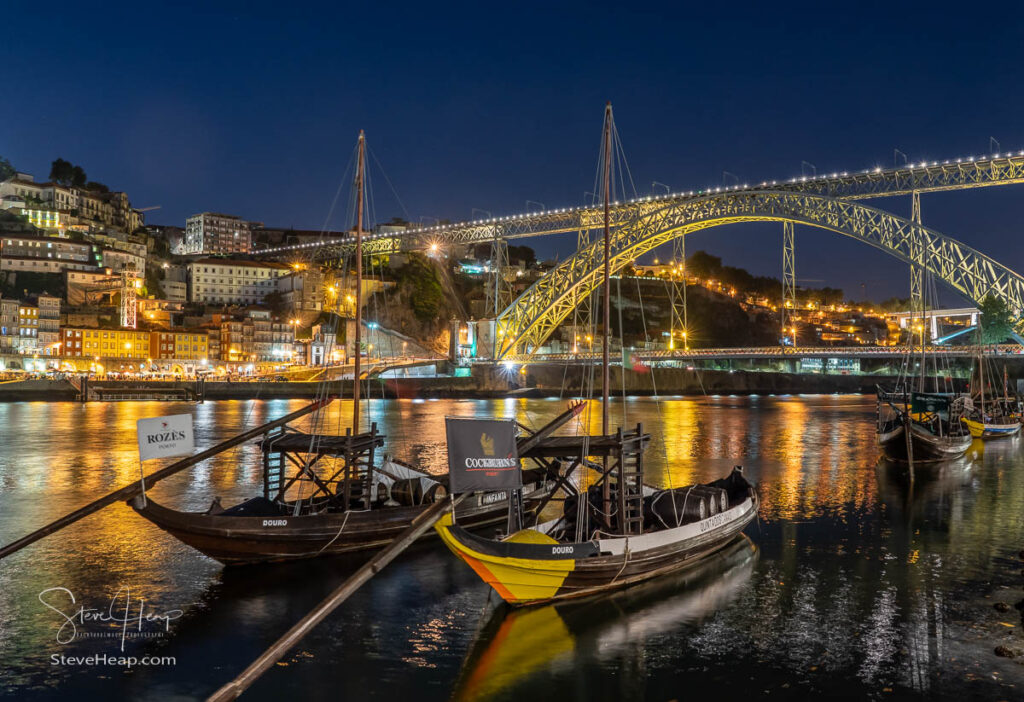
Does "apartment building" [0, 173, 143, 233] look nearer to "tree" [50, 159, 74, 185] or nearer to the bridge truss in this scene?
"tree" [50, 159, 74, 185]

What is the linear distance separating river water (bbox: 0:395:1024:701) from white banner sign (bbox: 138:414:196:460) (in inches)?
78.7

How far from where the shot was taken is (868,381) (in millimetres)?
77312

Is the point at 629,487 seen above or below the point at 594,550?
above

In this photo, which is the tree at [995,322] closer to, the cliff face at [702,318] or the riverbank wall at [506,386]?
the riverbank wall at [506,386]

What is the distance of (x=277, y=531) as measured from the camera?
11.0m

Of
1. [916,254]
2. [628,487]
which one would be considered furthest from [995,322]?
[628,487]

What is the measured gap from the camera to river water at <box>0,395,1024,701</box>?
7715 millimetres

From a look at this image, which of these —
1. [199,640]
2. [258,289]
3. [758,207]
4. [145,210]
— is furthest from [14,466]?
[145,210]

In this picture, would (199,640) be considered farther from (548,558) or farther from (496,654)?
(548,558)

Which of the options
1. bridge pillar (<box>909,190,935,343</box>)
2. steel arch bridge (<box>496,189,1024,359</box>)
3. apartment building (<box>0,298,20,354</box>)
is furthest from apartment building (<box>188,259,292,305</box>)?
bridge pillar (<box>909,190,935,343</box>)

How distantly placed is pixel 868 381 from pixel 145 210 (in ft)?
322

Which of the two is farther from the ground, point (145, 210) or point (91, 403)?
point (145, 210)
